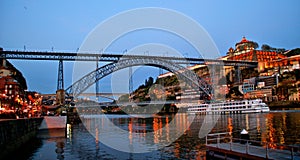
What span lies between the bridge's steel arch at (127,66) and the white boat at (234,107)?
3.81m

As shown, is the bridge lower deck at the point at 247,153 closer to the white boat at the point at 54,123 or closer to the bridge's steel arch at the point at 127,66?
the white boat at the point at 54,123

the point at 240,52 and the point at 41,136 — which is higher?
the point at 240,52

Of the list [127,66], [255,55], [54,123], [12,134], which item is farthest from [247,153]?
[255,55]

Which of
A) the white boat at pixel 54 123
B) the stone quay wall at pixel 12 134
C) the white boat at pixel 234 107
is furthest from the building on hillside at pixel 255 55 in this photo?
the stone quay wall at pixel 12 134

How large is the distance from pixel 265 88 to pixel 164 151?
254 ft

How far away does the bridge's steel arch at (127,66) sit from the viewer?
162 feet

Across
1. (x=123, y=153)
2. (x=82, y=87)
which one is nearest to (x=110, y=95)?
(x=82, y=87)

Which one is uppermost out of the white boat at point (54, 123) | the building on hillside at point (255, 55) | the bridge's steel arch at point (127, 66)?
the building on hillside at point (255, 55)

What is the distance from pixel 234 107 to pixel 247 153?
Result: 5979 centimetres

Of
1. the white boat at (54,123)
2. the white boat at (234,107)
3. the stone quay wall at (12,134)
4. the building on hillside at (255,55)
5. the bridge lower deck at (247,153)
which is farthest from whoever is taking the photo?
the building on hillside at (255,55)

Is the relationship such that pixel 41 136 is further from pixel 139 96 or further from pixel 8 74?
pixel 139 96

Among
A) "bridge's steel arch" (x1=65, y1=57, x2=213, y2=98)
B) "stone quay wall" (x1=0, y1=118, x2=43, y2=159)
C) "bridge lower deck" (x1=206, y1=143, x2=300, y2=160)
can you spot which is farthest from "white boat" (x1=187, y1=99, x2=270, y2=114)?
"bridge lower deck" (x1=206, y1=143, x2=300, y2=160)

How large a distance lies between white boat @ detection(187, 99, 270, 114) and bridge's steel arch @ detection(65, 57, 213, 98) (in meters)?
3.81

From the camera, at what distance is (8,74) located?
136ft
